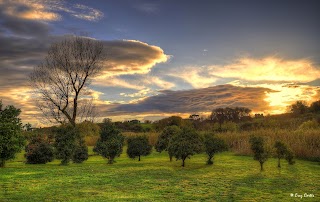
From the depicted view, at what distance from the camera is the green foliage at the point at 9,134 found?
2728 cm

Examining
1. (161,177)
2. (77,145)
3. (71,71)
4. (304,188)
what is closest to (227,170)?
(161,177)

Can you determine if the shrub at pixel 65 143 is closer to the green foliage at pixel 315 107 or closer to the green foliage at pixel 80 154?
the green foliage at pixel 80 154

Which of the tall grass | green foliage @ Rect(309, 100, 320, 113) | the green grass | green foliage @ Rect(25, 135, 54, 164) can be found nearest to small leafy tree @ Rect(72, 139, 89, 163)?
green foliage @ Rect(25, 135, 54, 164)

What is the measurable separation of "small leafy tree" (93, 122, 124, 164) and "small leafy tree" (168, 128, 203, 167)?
5796 millimetres

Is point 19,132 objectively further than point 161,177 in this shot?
Yes

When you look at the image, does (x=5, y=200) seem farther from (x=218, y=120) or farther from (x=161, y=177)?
(x=218, y=120)

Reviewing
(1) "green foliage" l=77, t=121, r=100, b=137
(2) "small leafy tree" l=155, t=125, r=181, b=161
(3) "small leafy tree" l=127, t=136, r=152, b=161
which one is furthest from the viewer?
(1) "green foliage" l=77, t=121, r=100, b=137

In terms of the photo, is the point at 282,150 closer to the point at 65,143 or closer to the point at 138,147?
the point at 138,147

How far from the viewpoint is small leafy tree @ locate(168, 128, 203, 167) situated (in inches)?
1086

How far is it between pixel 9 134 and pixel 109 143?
9.01m

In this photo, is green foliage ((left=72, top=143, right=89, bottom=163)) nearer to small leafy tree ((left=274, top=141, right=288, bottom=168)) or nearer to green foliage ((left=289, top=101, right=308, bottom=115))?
small leafy tree ((left=274, top=141, right=288, bottom=168))

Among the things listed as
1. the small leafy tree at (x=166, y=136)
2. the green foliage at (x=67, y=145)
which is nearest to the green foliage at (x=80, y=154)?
the green foliage at (x=67, y=145)

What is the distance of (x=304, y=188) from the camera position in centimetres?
1789

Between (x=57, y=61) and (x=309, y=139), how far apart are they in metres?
35.2
